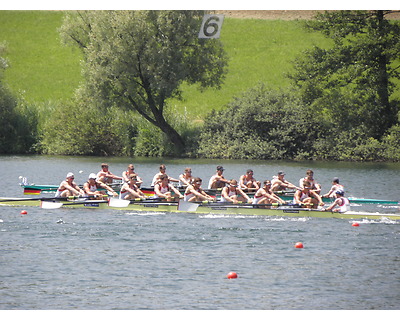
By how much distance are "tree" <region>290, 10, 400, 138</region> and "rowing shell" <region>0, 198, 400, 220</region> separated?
18.0 m

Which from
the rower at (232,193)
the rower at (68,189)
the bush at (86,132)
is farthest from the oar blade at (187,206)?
the bush at (86,132)

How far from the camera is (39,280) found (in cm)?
1616

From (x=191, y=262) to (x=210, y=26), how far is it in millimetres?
25346

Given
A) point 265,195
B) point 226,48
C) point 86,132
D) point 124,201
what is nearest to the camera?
point 265,195

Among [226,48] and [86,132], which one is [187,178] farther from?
[226,48]

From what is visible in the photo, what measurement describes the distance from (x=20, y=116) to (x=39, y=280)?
32.3m

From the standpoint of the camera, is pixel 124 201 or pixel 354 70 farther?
pixel 354 70

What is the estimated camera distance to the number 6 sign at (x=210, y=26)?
3988 cm

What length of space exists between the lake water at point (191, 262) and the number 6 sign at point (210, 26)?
17.1m

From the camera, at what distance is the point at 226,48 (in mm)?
49500

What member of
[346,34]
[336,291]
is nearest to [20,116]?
[346,34]

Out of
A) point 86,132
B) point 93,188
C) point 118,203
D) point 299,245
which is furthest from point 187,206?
point 86,132

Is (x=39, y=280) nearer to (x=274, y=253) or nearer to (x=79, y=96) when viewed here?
(x=274, y=253)

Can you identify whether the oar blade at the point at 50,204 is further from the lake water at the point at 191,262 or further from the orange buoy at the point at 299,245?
the orange buoy at the point at 299,245
